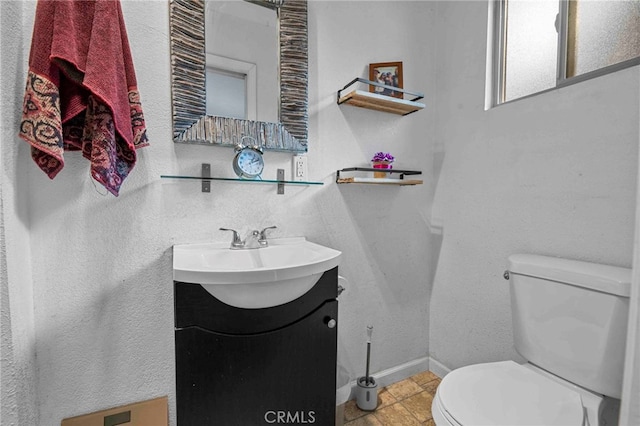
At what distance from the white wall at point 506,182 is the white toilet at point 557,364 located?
20 cm

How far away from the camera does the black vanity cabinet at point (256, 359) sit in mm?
886

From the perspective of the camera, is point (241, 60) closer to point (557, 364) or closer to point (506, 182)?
point (506, 182)

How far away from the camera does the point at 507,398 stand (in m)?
0.93

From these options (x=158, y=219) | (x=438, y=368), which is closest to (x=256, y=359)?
(x=158, y=219)

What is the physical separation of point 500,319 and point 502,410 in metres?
0.68

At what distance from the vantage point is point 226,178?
1206mm

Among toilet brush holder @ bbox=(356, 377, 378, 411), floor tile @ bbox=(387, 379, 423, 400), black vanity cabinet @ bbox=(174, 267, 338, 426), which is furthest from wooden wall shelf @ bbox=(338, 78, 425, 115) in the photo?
floor tile @ bbox=(387, 379, 423, 400)

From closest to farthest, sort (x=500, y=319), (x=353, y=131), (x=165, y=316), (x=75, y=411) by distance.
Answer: (x=75, y=411)
(x=165, y=316)
(x=500, y=319)
(x=353, y=131)

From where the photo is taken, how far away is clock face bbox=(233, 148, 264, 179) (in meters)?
1.19

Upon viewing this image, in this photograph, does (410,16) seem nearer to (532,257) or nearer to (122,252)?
(532,257)

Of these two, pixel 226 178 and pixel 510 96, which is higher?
pixel 510 96

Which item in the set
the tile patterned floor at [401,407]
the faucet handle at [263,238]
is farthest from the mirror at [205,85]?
the tile patterned floor at [401,407]

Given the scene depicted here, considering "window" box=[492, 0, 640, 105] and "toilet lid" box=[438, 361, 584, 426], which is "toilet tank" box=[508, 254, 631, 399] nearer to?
"toilet lid" box=[438, 361, 584, 426]

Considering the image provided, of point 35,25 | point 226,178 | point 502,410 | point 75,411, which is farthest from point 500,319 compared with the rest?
point 35,25
